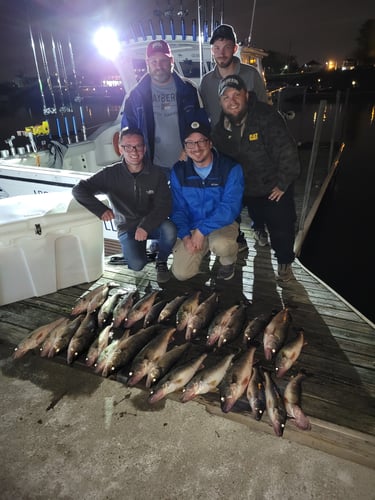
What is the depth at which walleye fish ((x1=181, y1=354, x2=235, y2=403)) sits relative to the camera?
2.45m

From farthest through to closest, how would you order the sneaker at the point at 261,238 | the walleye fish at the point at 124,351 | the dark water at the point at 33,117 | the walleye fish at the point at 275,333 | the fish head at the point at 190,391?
the dark water at the point at 33,117 → the sneaker at the point at 261,238 → the walleye fish at the point at 275,333 → the walleye fish at the point at 124,351 → the fish head at the point at 190,391

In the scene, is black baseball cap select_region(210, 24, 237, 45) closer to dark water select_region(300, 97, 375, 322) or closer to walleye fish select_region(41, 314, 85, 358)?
walleye fish select_region(41, 314, 85, 358)

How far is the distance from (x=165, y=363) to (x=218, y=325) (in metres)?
0.64

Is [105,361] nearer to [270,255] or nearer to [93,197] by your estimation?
[93,197]

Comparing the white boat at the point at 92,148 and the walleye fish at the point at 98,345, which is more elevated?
the white boat at the point at 92,148

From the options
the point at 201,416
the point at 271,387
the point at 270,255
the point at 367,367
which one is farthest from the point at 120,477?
the point at 270,255

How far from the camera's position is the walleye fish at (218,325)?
3.01 meters

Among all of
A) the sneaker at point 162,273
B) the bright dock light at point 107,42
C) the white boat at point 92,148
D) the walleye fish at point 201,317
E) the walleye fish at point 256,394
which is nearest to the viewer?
the walleye fish at point 256,394

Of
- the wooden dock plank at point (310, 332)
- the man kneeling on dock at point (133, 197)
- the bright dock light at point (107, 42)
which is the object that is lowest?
the wooden dock plank at point (310, 332)

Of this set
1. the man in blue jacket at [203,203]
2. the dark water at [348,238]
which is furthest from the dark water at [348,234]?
the man in blue jacket at [203,203]

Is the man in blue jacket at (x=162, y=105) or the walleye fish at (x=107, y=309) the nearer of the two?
the walleye fish at (x=107, y=309)

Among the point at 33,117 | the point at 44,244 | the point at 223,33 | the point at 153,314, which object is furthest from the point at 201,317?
the point at 33,117

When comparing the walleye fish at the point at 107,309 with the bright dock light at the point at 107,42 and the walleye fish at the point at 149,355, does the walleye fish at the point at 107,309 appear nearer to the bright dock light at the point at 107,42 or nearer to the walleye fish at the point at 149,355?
the walleye fish at the point at 149,355

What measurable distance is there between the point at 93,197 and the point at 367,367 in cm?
306
